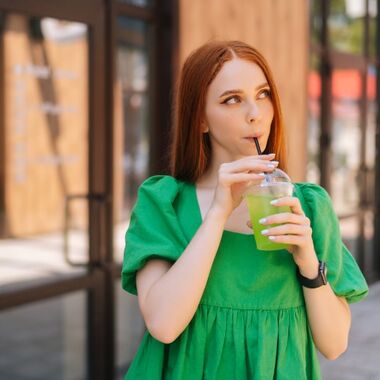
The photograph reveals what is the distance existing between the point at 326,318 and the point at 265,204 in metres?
0.27

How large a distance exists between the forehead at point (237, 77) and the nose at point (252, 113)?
4 cm

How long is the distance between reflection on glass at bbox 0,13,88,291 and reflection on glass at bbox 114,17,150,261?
248mm

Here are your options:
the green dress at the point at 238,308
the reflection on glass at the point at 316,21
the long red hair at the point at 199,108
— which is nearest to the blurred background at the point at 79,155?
the reflection on glass at the point at 316,21

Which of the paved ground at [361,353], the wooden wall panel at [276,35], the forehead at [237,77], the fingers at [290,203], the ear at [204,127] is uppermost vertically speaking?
the wooden wall panel at [276,35]

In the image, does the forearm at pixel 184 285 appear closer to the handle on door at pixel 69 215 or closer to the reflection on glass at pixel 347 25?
the handle on door at pixel 69 215

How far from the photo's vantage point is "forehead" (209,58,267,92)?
1.42 meters

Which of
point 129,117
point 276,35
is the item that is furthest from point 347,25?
point 129,117

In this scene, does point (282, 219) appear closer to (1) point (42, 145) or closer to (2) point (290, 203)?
(2) point (290, 203)

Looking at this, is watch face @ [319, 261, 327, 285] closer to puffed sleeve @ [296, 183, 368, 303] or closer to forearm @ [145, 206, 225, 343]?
puffed sleeve @ [296, 183, 368, 303]

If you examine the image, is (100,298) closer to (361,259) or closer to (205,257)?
(205,257)

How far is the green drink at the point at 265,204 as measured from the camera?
4.18 ft

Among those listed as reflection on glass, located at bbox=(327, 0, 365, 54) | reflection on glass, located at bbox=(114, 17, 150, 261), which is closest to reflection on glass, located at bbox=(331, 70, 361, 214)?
reflection on glass, located at bbox=(327, 0, 365, 54)

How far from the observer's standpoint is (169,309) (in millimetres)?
1292

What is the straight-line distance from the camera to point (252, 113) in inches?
55.1
